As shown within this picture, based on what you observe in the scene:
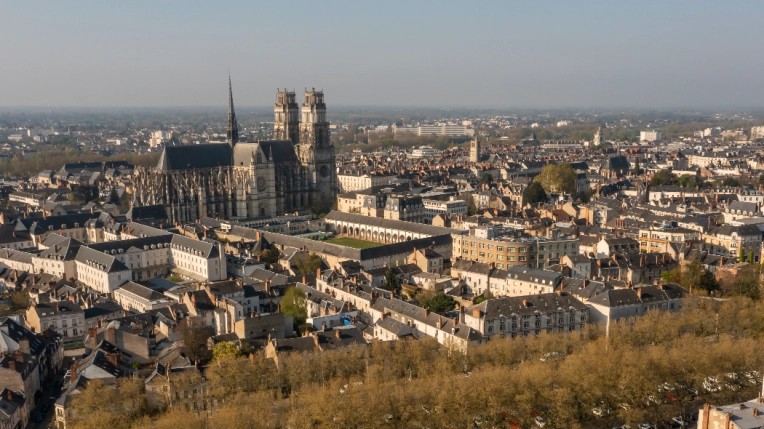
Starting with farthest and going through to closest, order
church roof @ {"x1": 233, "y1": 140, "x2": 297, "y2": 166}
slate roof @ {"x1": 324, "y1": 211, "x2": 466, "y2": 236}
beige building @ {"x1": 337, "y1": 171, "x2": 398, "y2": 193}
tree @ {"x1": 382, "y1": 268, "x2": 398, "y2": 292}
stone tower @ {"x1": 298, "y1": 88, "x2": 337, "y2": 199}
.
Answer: beige building @ {"x1": 337, "y1": 171, "x2": 398, "y2": 193}
stone tower @ {"x1": 298, "y1": 88, "x2": 337, "y2": 199}
church roof @ {"x1": 233, "y1": 140, "x2": 297, "y2": 166}
slate roof @ {"x1": 324, "y1": 211, "x2": 466, "y2": 236}
tree @ {"x1": 382, "y1": 268, "x2": 398, "y2": 292}

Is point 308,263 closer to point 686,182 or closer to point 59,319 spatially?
point 59,319

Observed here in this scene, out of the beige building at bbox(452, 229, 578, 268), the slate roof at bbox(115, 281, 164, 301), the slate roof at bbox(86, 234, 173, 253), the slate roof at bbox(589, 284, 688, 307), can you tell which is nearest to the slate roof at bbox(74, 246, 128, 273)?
the slate roof at bbox(86, 234, 173, 253)

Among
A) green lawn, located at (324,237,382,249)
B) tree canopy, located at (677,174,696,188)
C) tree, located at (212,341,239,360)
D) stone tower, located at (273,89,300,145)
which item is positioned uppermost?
stone tower, located at (273,89,300,145)

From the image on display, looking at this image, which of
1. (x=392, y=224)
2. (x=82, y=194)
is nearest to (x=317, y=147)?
(x=392, y=224)

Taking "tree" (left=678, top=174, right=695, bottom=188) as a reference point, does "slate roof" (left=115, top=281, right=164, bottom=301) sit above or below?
below

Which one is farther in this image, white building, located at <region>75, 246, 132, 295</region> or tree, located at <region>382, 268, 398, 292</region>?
white building, located at <region>75, 246, 132, 295</region>

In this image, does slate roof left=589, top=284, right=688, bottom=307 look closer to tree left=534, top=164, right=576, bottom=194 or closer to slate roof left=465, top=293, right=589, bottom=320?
slate roof left=465, top=293, right=589, bottom=320

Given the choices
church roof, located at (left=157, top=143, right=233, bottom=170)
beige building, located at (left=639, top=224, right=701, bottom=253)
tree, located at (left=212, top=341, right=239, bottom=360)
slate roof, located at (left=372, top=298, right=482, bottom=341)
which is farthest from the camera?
church roof, located at (left=157, top=143, right=233, bottom=170)
